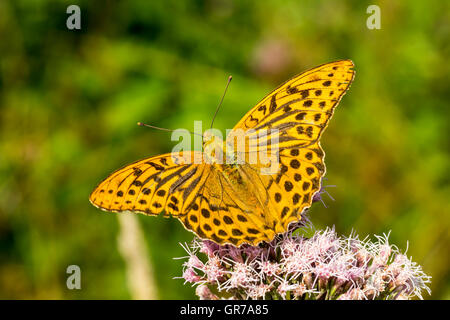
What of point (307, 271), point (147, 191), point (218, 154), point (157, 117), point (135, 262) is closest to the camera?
point (307, 271)

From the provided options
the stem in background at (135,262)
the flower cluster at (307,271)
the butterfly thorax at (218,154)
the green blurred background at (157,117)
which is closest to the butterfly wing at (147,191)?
the butterfly thorax at (218,154)

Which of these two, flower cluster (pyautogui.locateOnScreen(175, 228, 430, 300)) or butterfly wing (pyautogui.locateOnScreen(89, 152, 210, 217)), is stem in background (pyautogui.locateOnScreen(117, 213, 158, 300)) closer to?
flower cluster (pyautogui.locateOnScreen(175, 228, 430, 300))

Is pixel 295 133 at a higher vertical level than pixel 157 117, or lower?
lower

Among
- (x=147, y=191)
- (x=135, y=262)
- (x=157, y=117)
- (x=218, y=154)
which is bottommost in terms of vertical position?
(x=135, y=262)

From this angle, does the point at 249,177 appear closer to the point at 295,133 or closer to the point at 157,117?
the point at 295,133

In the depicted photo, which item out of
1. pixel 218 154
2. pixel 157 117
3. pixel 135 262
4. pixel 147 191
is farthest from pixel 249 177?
pixel 157 117

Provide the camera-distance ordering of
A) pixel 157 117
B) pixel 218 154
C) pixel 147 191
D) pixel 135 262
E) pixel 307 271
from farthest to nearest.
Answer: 1. pixel 157 117
2. pixel 135 262
3. pixel 218 154
4. pixel 147 191
5. pixel 307 271

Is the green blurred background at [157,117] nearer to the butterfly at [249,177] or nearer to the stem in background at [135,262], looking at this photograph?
the stem in background at [135,262]

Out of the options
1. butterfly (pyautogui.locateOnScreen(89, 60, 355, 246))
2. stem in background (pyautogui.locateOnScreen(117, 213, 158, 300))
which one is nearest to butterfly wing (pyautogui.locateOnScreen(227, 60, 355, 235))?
butterfly (pyautogui.locateOnScreen(89, 60, 355, 246))

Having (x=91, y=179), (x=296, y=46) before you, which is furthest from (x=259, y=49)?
(x=91, y=179)
